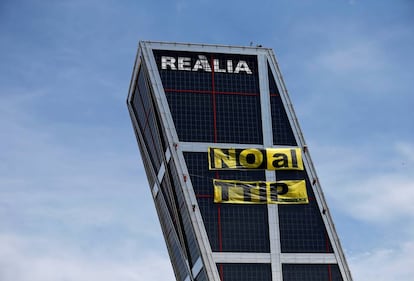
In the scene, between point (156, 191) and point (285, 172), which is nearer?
point (285, 172)

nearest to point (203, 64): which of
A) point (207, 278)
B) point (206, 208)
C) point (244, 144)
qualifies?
point (244, 144)

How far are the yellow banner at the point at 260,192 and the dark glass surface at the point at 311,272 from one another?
1032 cm

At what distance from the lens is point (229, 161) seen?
A: 121062 millimetres

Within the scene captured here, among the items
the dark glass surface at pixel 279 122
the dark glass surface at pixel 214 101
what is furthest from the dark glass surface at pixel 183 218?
the dark glass surface at pixel 279 122

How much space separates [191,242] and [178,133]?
17347 mm

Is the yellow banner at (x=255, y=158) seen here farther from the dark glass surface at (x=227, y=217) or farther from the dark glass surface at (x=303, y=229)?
the dark glass surface at (x=303, y=229)

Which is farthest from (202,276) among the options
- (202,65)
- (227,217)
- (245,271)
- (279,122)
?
(202,65)

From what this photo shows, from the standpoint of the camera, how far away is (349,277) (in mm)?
117625

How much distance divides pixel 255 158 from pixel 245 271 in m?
18.2

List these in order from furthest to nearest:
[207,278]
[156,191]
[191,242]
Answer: [156,191]
[191,242]
[207,278]

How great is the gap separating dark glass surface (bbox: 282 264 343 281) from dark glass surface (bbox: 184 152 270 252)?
4.67 metres

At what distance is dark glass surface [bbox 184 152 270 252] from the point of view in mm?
116625

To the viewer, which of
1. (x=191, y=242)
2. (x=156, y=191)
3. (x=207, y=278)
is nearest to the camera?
(x=207, y=278)

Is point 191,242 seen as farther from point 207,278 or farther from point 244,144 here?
point 244,144
